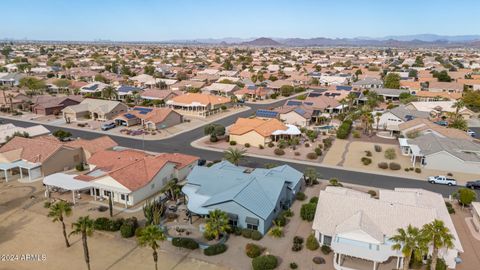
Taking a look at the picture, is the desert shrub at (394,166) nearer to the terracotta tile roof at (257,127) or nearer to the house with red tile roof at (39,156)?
the terracotta tile roof at (257,127)

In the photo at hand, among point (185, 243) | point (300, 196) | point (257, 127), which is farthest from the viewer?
point (257, 127)

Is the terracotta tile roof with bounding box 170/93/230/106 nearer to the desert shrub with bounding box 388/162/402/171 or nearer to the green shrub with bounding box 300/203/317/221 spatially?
the desert shrub with bounding box 388/162/402/171

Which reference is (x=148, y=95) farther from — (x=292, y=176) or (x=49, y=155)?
(x=292, y=176)

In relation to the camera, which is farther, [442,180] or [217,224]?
[442,180]

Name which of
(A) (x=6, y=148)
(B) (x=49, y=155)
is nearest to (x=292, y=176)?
→ (B) (x=49, y=155)

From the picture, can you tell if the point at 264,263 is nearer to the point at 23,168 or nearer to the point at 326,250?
the point at 326,250

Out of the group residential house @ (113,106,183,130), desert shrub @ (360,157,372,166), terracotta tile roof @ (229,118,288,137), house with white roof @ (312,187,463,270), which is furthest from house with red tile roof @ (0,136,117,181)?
desert shrub @ (360,157,372,166)

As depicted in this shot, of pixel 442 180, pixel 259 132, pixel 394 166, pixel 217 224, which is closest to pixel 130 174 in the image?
pixel 217 224
